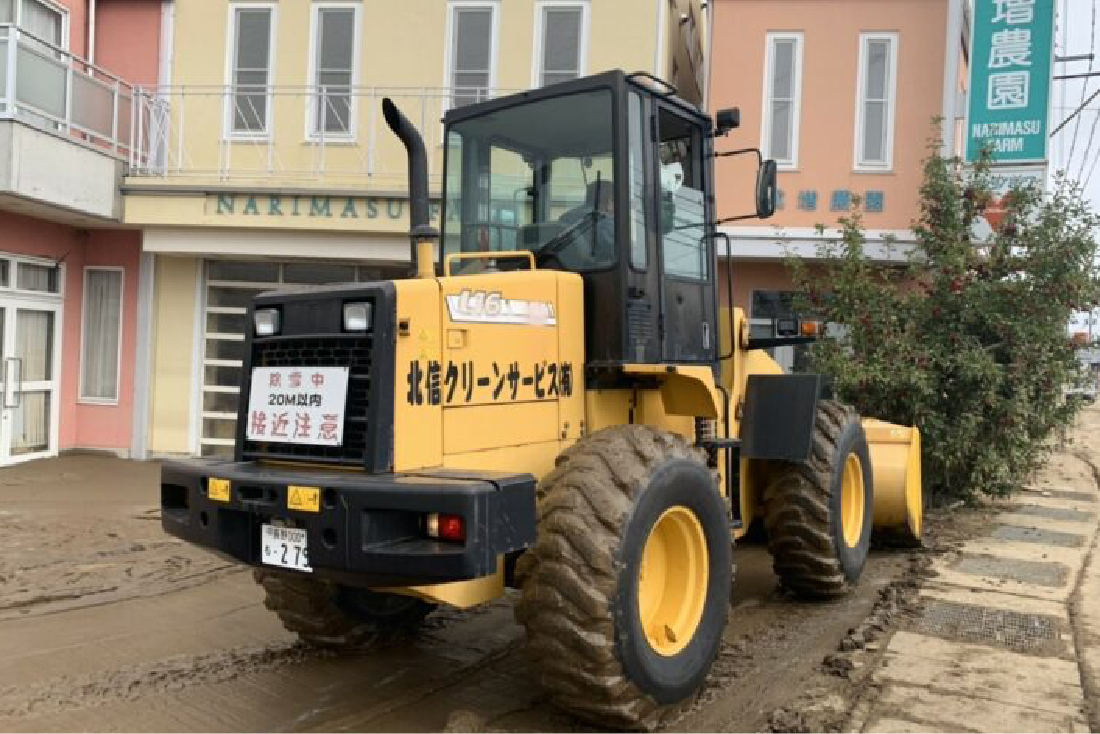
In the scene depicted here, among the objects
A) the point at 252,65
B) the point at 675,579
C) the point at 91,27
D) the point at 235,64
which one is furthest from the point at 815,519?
the point at 91,27

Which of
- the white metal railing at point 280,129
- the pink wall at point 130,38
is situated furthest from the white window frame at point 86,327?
the pink wall at point 130,38

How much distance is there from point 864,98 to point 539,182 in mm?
9390

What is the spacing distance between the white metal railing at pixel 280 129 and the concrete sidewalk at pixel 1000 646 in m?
8.61

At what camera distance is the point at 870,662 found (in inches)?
196

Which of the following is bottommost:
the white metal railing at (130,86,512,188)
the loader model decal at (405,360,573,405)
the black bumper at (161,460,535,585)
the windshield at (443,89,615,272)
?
the black bumper at (161,460,535,585)

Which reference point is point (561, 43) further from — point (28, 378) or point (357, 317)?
point (357, 317)

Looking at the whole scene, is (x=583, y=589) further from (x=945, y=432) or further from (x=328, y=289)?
(x=945, y=432)

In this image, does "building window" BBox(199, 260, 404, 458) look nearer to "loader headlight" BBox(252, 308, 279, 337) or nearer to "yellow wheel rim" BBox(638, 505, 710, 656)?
"loader headlight" BBox(252, 308, 279, 337)

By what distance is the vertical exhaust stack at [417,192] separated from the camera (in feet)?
13.3

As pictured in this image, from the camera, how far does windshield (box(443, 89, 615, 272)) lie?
185 inches

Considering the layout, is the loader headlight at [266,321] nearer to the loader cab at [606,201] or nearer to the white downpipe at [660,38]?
the loader cab at [606,201]

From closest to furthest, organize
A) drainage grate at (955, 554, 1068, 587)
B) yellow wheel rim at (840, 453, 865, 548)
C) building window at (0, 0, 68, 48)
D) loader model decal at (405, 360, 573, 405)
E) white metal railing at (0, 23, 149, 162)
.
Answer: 1. loader model decal at (405, 360, 573, 405)
2. yellow wheel rim at (840, 453, 865, 548)
3. drainage grate at (955, 554, 1068, 587)
4. white metal railing at (0, 23, 149, 162)
5. building window at (0, 0, 68, 48)

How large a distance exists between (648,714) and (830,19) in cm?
1151

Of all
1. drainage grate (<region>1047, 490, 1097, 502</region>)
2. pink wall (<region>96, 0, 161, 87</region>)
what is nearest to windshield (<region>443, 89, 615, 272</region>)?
pink wall (<region>96, 0, 161, 87</region>)
